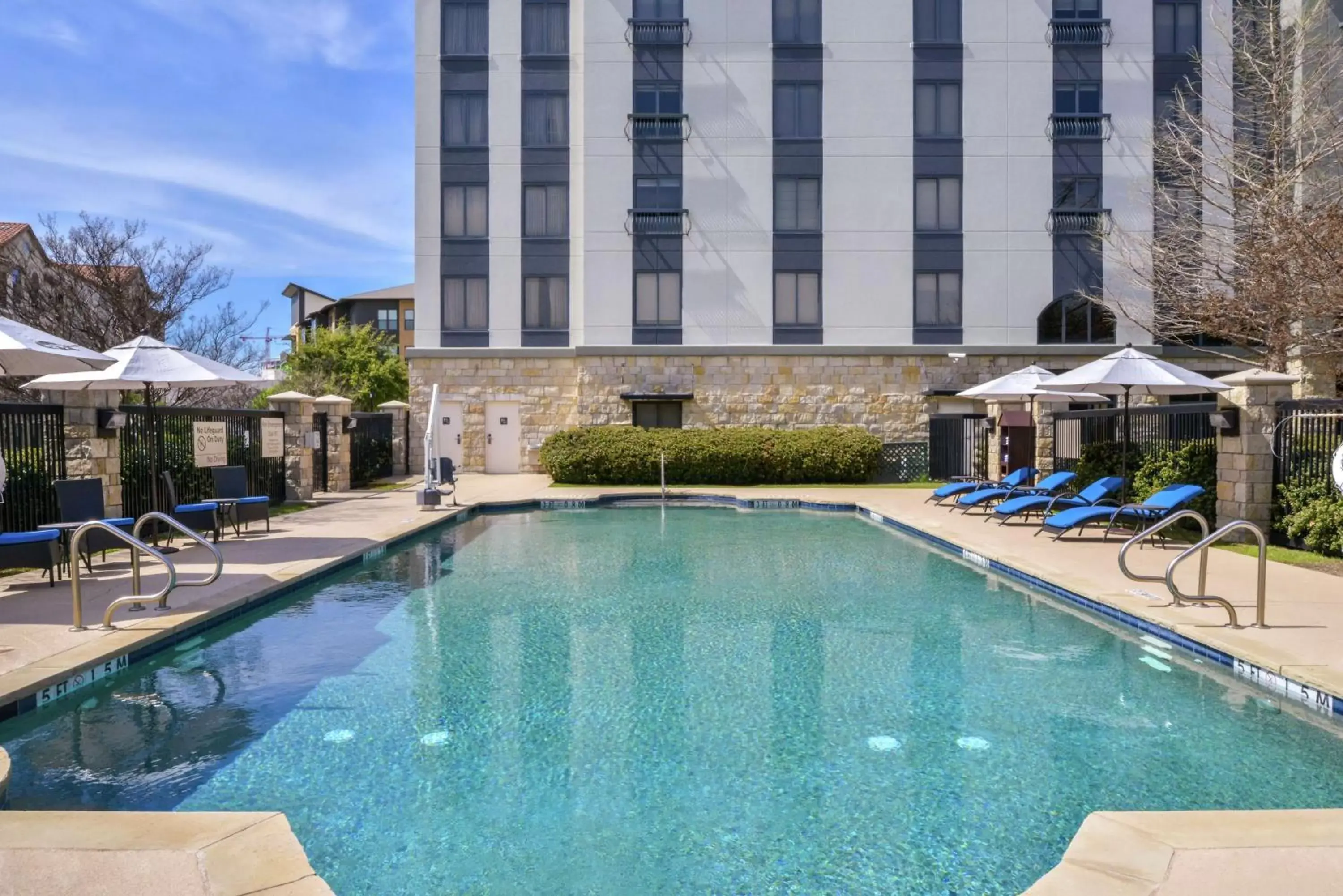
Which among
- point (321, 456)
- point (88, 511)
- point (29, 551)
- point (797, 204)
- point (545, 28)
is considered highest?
point (545, 28)

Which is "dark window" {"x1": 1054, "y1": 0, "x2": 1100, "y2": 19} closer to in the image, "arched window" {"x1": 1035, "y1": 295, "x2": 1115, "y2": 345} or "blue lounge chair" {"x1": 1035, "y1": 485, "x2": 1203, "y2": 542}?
"arched window" {"x1": 1035, "y1": 295, "x2": 1115, "y2": 345}

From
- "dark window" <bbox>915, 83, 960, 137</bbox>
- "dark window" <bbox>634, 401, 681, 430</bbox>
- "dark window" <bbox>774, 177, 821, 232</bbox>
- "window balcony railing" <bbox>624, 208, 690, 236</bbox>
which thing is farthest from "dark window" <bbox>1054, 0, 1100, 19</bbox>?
"dark window" <bbox>634, 401, 681, 430</bbox>

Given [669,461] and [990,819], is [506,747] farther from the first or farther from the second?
[669,461]

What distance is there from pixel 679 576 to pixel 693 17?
1882 cm

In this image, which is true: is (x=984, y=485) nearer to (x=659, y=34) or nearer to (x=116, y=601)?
(x=116, y=601)

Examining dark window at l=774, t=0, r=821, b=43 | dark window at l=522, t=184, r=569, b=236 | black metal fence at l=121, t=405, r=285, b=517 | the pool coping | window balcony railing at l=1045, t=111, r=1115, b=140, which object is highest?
dark window at l=774, t=0, r=821, b=43

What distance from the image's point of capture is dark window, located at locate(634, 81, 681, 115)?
77.5ft

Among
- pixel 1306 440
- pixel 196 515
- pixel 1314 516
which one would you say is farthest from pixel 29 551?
pixel 1306 440

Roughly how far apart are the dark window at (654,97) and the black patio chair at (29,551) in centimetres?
1897

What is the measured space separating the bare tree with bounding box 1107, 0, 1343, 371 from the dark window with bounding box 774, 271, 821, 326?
25.0 feet

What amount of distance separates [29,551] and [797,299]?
61.9ft

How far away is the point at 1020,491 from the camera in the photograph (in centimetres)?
1517

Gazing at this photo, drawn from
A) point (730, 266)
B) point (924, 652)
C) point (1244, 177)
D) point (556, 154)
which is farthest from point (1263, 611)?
point (556, 154)

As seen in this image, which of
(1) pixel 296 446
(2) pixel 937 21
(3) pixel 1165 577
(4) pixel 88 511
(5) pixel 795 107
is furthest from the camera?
(5) pixel 795 107
